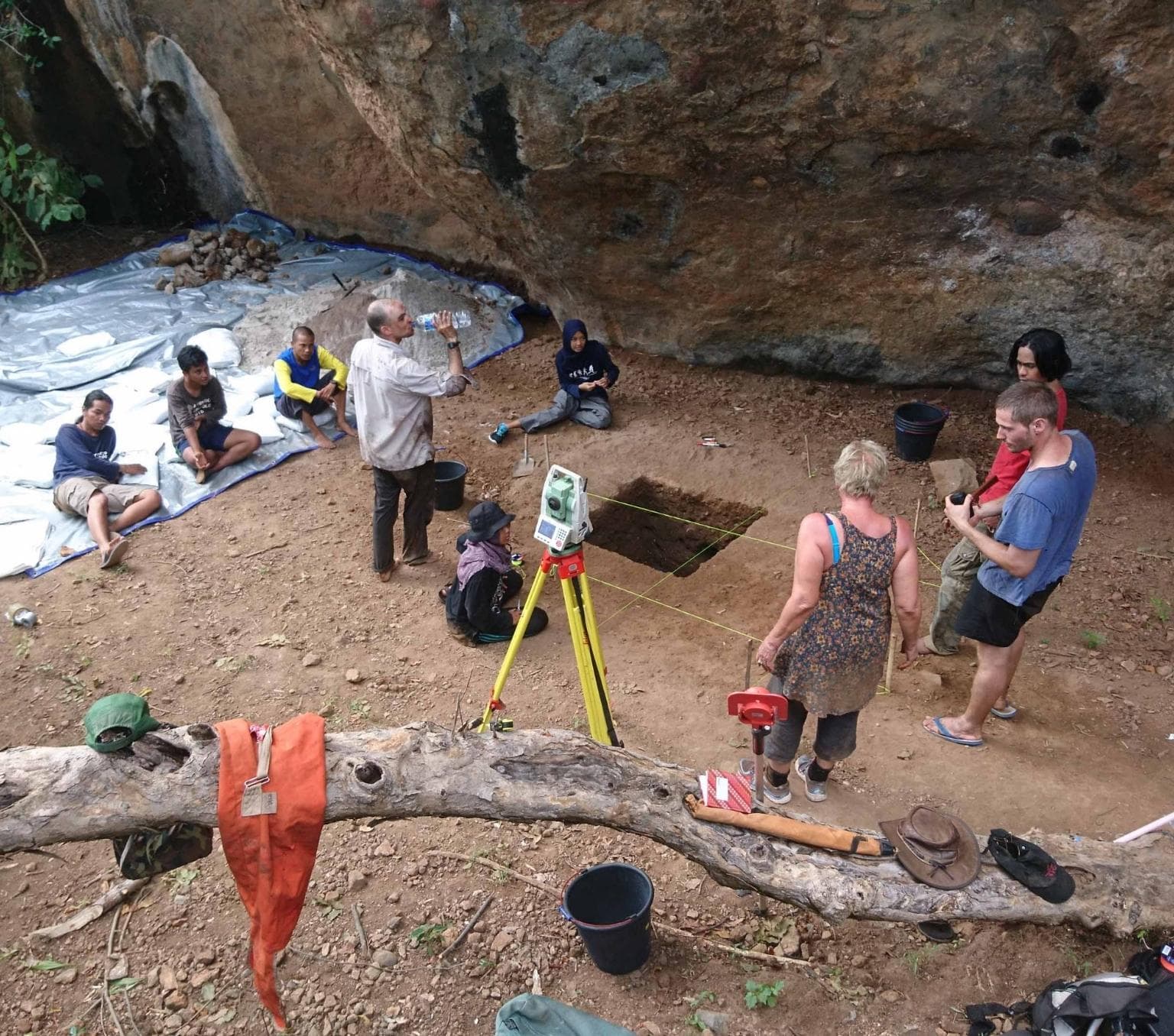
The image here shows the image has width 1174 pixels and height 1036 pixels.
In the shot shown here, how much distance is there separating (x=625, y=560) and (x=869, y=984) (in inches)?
123

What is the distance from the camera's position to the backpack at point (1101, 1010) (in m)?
2.25

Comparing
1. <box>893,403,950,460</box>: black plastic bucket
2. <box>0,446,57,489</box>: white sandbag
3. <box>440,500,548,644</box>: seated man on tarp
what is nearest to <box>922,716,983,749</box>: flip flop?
<box>440,500,548,644</box>: seated man on tarp

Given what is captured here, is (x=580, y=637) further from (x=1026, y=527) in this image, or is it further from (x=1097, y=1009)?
(x=1097, y=1009)

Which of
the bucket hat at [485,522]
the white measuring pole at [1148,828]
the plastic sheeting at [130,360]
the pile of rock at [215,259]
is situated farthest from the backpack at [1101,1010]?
the pile of rock at [215,259]

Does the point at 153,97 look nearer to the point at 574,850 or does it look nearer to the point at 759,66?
the point at 759,66

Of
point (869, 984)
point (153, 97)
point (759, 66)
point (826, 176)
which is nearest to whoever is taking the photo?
point (869, 984)

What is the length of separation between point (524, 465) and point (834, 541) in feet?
13.1

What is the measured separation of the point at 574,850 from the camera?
3.64 m

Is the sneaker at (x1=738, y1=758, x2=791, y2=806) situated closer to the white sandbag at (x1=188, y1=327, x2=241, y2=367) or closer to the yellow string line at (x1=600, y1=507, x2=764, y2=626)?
the yellow string line at (x1=600, y1=507, x2=764, y2=626)

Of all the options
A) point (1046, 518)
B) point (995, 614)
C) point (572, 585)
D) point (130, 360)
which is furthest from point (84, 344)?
point (1046, 518)

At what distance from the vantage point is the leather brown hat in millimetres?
2764

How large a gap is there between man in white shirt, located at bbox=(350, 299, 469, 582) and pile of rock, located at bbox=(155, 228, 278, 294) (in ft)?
17.5

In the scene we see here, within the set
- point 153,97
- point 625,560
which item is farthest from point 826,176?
point 153,97

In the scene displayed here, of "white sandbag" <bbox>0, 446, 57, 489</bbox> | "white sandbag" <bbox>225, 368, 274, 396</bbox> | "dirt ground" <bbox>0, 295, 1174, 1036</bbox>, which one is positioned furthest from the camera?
"white sandbag" <bbox>225, 368, 274, 396</bbox>
